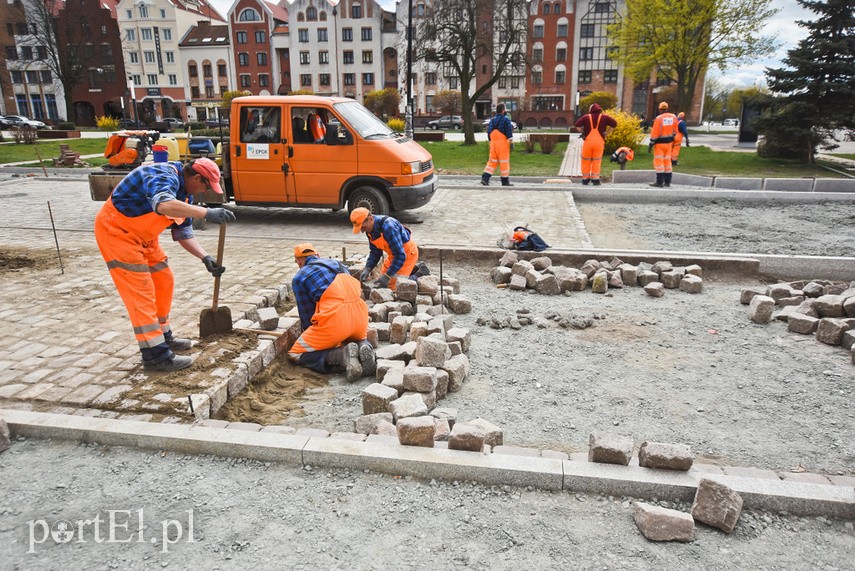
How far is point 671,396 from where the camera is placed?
4.74 meters

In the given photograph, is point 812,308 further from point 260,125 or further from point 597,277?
point 260,125

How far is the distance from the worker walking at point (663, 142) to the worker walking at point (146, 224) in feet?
37.7

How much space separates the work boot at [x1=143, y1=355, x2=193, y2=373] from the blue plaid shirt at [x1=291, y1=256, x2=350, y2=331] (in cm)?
104

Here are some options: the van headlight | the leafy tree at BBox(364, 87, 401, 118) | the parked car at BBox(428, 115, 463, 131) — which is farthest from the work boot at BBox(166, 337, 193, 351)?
the leafy tree at BBox(364, 87, 401, 118)

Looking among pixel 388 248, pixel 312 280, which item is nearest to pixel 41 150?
pixel 388 248

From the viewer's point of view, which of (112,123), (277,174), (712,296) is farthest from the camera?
(112,123)

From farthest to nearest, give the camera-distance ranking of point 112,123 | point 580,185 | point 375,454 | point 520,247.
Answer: point 112,123 < point 580,185 < point 520,247 < point 375,454

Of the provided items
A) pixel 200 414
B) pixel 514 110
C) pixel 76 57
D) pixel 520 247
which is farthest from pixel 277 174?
pixel 76 57

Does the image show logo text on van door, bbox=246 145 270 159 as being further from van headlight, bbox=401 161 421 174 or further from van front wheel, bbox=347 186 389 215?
van headlight, bbox=401 161 421 174

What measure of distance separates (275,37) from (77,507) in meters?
64.1

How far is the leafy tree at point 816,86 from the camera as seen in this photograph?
59.4ft

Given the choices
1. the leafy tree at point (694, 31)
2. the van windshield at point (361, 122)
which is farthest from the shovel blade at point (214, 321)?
the leafy tree at point (694, 31)

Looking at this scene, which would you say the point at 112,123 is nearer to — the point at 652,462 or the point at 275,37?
the point at 275,37

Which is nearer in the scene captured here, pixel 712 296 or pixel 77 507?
pixel 77 507
